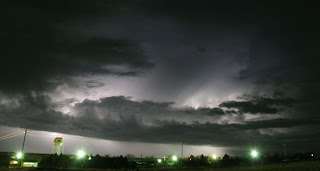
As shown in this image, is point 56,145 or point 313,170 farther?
point 56,145

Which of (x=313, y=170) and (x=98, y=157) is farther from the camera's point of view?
(x=98, y=157)

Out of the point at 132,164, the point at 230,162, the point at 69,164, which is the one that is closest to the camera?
the point at 69,164

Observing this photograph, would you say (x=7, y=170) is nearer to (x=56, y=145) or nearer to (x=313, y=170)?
(x=313, y=170)

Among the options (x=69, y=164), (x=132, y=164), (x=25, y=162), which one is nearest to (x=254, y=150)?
(x=132, y=164)

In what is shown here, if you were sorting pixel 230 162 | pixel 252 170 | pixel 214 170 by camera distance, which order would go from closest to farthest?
pixel 252 170
pixel 214 170
pixel 230 162

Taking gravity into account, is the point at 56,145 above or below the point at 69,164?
above

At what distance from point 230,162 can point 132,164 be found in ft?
137

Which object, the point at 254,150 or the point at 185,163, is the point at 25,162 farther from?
the point at 254,150

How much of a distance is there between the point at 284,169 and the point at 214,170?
16.4m

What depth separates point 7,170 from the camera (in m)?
49.7

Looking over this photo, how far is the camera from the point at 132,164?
314 ft

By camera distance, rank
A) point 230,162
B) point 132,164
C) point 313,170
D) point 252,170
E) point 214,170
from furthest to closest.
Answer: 1. point 230,162
2. point 132,164
3. point 214,170
4. point 252,170
5. point 313,170

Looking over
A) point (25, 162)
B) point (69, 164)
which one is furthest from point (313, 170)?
point (25, 162)

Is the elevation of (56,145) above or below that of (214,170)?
above
